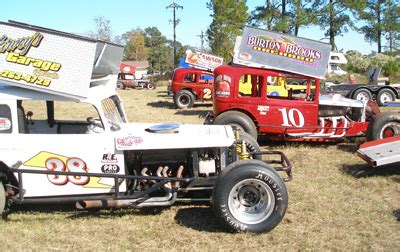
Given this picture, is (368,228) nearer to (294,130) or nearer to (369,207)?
(369,207)

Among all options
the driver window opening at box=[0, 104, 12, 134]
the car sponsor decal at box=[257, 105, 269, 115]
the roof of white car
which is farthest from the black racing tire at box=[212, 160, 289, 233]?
the car sponsor decal at box=[257, 105, 269, 115]

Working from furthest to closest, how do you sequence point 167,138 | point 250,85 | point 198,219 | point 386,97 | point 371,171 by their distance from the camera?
point 386,97 → point 250,85 → point 371,171 → point 198,219 → point 167,138

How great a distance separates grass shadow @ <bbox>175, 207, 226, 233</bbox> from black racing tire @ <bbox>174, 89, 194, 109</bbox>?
13.5 m

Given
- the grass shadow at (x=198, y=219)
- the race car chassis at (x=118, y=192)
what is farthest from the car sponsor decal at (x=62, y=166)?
the grass shadow at (x=198, y=219)

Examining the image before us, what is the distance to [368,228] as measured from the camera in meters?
5.09

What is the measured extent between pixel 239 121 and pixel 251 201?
437 cm

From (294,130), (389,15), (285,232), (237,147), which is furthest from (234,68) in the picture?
(389,15)

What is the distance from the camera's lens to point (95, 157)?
5234 millimetres

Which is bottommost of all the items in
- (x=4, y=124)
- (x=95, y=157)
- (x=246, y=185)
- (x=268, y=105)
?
(x=246, y=185)

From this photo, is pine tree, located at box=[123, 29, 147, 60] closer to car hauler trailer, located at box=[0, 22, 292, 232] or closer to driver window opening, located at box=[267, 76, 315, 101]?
driver window opening, located at box=[267, 76, 315, 101]

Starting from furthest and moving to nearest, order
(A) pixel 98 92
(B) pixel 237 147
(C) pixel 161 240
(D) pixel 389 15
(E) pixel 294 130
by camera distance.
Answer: (D) pixel 389 15 < (E) pixel 294 130 < (B) pixel 237 147 < (A) pixel 98 92 < (C) pixel 161 240

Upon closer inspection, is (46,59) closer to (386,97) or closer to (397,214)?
(397,214)

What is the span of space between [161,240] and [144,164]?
112 centimetres

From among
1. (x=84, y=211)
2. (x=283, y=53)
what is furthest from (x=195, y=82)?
(x=84, y=211)
